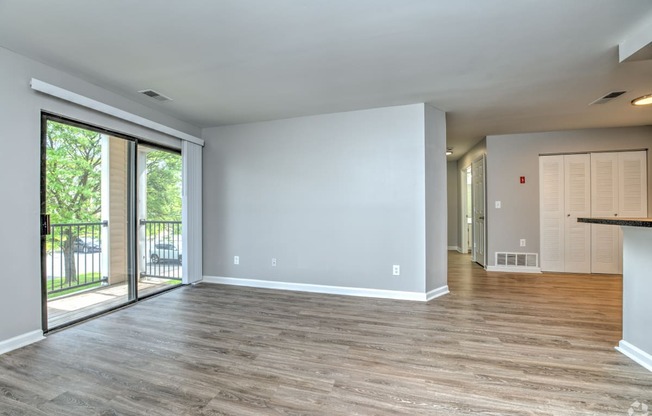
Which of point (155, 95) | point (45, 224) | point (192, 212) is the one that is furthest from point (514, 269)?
point (45, 224)

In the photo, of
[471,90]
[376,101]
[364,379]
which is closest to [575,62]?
[471,90]

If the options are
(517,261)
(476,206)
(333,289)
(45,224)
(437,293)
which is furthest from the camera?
(476,206)

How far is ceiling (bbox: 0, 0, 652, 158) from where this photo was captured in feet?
6.03

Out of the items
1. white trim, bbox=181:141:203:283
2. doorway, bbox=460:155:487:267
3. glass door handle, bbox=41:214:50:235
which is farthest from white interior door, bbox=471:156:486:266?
glass door handle, bbox=41:214:50:235

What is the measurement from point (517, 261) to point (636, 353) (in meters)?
3.21

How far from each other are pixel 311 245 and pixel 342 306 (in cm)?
97

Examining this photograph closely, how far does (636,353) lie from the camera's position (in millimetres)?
2076

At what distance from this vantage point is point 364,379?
6.17 feet

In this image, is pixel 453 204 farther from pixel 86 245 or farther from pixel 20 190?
pixel 20 190

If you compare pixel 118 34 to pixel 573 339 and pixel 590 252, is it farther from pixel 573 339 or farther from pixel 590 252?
pixel 590 252

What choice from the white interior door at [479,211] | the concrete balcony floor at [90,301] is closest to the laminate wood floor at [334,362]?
the concrete balcony floor at [90,301]

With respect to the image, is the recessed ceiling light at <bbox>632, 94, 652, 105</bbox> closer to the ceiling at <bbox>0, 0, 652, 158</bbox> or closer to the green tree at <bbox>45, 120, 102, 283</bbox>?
the ceiling at <bbox>0, 0, 652, 158</bbox>

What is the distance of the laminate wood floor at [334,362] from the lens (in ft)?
5.39

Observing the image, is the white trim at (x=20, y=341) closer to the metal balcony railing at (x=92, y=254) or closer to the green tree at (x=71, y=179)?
the metal balcony railing at (x=92, y=254)
